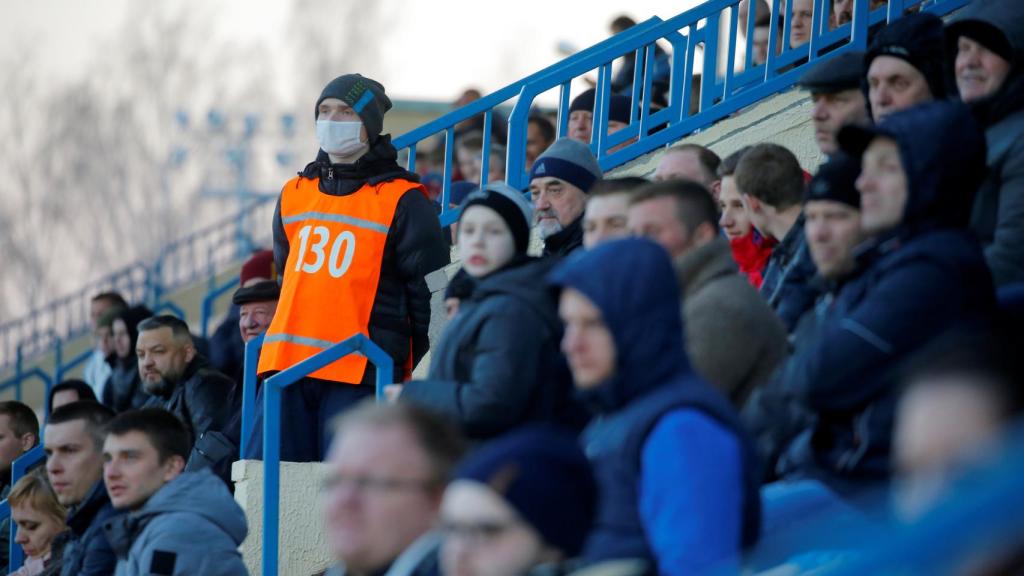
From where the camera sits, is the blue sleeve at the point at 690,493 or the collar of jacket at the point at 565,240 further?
the collar of jacket at the point at 565,240

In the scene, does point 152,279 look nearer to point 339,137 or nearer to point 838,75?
point 339,137

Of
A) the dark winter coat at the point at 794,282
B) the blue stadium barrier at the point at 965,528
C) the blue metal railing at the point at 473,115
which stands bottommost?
the blue stadium barrier at the point at 965,528

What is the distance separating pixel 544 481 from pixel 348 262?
481 cm

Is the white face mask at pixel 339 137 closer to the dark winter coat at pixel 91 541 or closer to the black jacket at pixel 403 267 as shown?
the black jacket at pixel 403 267

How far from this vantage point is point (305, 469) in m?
8.20

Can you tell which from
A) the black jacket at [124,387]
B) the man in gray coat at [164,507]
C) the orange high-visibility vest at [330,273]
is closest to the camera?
the man in gray coat at [164,507]

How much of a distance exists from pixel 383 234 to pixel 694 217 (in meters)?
2.98

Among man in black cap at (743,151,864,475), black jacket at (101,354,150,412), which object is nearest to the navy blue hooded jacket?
man in black cap at (743,151,864,475)

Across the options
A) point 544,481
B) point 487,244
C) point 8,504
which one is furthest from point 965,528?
point 8,504

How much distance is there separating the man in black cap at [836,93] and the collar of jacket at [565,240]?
3.38 feet

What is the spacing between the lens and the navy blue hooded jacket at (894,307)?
485 centimetres

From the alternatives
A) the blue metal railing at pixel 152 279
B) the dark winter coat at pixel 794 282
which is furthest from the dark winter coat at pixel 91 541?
the blue metal railing at pixel 152 279

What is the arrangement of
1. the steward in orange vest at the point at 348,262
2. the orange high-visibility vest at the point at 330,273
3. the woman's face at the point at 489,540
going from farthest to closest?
the orange high-visibility vest at the point at 330,273 < the steward in orange vest at the point at 348,262 < the woman's face at the point at 489,540

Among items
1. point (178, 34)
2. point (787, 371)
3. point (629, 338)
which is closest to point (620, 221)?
point (787, 371)
